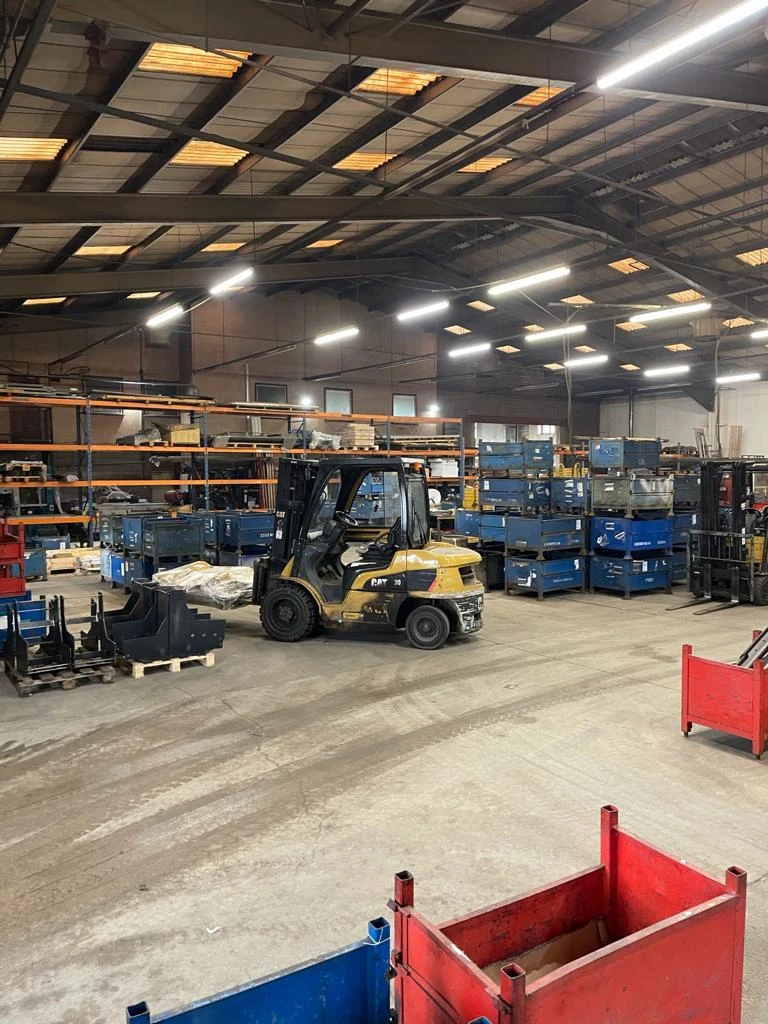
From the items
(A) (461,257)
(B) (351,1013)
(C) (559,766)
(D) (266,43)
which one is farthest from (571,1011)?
(A) (461,257)

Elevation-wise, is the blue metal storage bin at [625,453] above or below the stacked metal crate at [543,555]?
above

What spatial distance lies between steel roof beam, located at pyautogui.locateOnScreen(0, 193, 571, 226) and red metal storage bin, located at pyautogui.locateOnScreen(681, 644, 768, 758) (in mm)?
9119

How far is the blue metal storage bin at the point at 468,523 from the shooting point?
13937 mm

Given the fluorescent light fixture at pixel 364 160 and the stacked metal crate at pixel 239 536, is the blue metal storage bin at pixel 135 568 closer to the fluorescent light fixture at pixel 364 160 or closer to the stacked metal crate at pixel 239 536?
the stacked metal crate at pixel 239 536

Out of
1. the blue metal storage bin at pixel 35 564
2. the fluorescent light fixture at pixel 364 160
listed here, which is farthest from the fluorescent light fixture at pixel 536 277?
the blue metal storage bin at pixel 35 564

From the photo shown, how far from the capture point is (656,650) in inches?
330

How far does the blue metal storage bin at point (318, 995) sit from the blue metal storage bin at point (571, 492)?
11.4 metres

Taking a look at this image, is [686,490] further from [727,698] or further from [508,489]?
[727,698]

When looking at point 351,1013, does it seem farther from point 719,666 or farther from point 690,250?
point 690,250

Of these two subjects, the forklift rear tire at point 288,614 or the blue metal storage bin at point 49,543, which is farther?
the blue metal storage bin at point 49,543

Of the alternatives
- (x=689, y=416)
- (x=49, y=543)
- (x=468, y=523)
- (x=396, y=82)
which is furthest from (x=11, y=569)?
(x=689, y=416)

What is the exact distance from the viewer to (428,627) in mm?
8469

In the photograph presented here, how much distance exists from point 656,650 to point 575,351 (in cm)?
2218

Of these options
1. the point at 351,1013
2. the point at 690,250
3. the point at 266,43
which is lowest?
the point at 351,1013
